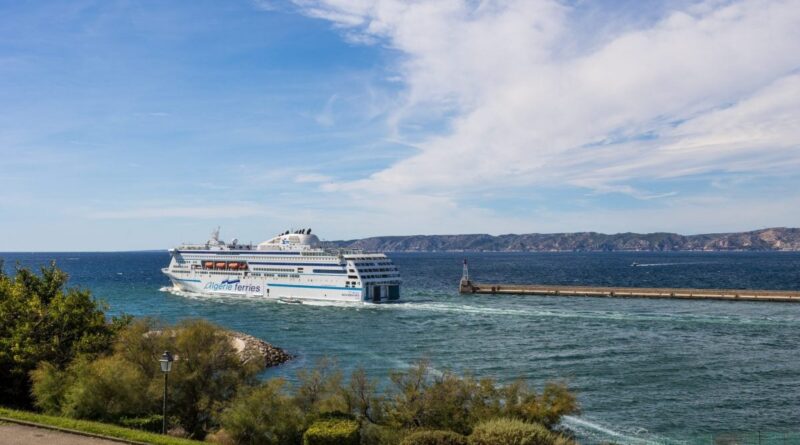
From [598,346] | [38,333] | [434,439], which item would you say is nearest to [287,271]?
[598,346]

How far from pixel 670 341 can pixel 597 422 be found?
21.2 meters

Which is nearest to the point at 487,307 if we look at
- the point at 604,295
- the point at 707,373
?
the point at 604,295

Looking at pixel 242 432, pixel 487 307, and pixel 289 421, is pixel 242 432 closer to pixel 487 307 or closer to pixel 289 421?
pixel 289 421

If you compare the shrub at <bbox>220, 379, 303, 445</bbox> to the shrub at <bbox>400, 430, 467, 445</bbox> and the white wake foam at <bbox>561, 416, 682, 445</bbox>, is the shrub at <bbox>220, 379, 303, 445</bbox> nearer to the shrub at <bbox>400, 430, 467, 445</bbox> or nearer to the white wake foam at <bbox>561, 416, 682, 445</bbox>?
the shrub at <bbox>400, 430, 467, 445</bbox>

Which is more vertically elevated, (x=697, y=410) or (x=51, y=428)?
(x=51, y=428)

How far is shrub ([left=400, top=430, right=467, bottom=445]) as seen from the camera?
14.9m

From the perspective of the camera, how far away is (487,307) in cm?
6406

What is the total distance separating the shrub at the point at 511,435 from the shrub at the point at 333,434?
3.32 m

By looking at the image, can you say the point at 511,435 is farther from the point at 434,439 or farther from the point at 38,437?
the point at 38,437

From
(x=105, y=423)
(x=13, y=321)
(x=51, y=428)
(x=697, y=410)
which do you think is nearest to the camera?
(x=51, y=428)

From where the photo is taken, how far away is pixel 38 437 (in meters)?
15.9

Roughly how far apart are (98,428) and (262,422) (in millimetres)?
4444

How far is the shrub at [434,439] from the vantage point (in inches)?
588

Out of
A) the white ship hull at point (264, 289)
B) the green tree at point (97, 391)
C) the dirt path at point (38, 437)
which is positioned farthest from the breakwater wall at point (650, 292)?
the dirt path at point (38, 437)
